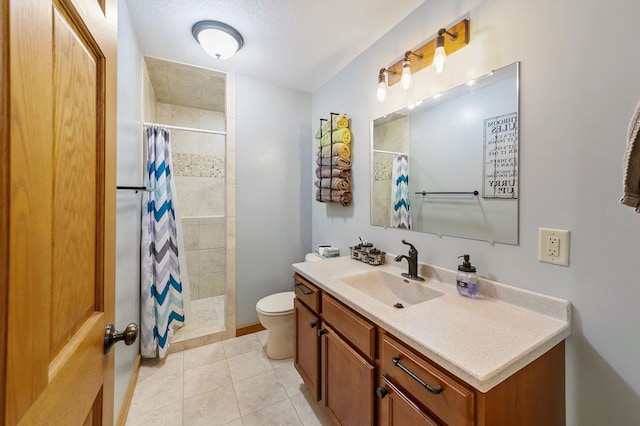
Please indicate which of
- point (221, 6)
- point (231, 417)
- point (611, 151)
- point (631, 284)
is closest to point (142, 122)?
point (221, 6)

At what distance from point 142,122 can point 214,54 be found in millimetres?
794

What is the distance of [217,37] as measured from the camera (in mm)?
1724

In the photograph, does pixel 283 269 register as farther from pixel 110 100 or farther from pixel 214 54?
pixel 110 100

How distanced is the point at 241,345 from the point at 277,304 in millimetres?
558

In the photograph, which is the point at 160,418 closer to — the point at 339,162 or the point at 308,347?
the point at 308,347

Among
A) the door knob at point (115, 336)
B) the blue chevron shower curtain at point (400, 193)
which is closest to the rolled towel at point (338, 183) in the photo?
the blue chevron shower curtain at point (400, 193)

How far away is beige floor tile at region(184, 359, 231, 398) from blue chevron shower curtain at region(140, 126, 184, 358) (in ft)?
1.18

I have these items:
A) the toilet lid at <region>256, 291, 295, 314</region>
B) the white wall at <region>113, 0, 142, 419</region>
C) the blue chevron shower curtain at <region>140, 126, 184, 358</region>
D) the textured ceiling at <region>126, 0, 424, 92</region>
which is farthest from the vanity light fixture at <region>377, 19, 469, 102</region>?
the blue chevron shower curtain at <region>140, 126, 184, 358</region>

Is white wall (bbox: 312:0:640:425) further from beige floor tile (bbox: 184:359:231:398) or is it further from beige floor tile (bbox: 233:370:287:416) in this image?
beige floor tile (bbox: 184:359:231:398)

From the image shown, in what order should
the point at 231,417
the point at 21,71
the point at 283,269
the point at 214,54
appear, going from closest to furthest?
the point at 21,71
the point at 231,417
the point at 214,54
the point at 283,269

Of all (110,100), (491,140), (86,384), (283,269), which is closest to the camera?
(86,384)

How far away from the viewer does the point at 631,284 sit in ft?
2.75

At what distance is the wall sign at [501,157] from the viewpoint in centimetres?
113

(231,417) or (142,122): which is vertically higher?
(142,122)
